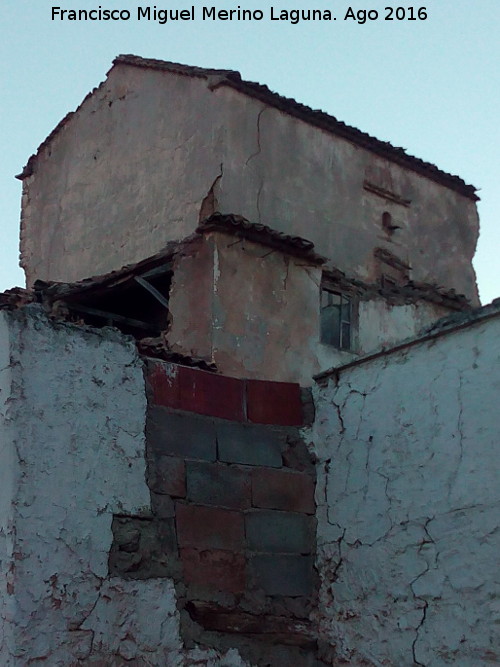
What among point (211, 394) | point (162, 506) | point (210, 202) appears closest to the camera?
point (162, 506)

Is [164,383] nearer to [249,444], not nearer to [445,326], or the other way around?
[249,444]

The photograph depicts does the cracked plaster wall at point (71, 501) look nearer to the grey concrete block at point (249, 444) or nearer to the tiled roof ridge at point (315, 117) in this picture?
the grey concrete block at point (249, 444)

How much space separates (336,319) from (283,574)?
676cm

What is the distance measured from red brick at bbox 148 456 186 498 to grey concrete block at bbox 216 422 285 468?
0.33 meters

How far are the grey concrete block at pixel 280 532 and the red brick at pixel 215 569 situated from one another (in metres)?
0.16

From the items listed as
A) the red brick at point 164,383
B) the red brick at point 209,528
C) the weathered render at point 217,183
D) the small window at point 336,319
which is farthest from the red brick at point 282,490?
the weathered render at point 217,183

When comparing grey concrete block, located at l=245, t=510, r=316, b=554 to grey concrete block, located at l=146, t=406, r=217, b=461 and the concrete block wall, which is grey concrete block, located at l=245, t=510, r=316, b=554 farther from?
grey concrete block, located at l=146, t=406, r=217, b=461

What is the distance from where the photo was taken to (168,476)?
18.9ft

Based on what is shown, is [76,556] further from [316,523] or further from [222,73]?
[222,73]

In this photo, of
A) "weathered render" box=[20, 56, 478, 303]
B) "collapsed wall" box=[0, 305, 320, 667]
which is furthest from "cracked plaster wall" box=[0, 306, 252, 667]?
"weathered render" box=[20, 56, 478, 303]

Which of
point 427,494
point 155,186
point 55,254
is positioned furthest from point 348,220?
point 427,494

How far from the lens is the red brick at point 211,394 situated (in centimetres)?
603

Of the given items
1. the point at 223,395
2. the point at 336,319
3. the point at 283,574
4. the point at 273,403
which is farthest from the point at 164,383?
the point at 336,319

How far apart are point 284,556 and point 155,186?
8055 millimetres
